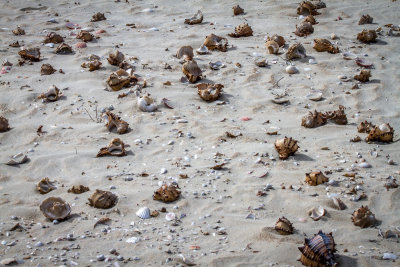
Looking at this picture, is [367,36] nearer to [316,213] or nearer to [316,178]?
[316,178]

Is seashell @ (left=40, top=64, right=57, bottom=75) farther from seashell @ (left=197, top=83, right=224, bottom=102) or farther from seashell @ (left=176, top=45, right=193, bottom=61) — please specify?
seashell @ (left=197, top=83, right=224, bottom=102)

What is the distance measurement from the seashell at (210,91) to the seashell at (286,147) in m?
1.25

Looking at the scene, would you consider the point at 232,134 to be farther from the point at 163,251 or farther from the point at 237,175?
the point at 163,251

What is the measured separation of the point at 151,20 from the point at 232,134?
3865 mm

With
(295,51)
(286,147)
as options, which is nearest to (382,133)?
(286,147)

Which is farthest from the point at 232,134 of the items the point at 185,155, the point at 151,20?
the point at 151,20

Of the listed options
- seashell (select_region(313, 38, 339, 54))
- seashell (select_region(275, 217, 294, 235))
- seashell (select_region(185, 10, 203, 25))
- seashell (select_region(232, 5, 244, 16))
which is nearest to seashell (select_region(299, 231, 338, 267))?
seashell (select_region(275, 217, 294, 235))

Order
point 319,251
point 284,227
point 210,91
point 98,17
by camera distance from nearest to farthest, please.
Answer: point 319,251 → point 284,227 → point 210,91 → point 98,17

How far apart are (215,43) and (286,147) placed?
109 inches

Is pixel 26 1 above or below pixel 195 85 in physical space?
above

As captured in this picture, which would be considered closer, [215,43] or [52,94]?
[52,94]

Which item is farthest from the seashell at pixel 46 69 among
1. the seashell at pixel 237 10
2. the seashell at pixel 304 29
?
the seashell at pixel 304 29

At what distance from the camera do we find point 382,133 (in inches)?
147

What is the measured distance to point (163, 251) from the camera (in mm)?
2607
